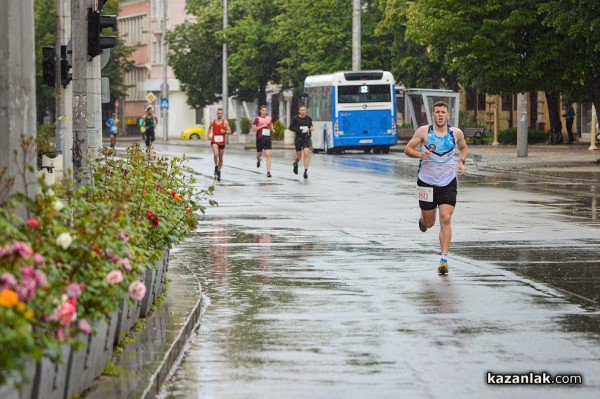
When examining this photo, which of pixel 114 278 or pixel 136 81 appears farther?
pixel 136 81

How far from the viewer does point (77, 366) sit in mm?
7898

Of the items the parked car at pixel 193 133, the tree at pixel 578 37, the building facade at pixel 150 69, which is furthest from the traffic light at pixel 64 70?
the building facade at pixel 150 69

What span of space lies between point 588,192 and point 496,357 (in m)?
21.5

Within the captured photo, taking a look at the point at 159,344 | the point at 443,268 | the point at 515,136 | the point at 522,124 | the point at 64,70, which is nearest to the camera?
the point at 159,344

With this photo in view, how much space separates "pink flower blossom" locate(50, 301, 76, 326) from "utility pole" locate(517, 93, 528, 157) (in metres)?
43.4

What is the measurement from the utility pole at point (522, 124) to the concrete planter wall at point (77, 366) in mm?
40338

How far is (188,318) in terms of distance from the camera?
11.5 meters

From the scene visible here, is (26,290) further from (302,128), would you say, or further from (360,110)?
(360,110)

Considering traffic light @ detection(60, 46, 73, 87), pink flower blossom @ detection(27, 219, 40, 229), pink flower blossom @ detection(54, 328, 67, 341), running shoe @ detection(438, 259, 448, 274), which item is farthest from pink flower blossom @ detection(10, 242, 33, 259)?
traffic light @ detection(60, 46, 73, 87)

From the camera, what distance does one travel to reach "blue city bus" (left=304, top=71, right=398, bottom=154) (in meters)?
60.1

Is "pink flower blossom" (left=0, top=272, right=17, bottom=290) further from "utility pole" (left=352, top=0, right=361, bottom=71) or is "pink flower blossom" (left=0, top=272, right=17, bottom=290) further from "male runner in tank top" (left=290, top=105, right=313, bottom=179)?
"utility pole" (left=352, top=0, right=361, bottom=71)

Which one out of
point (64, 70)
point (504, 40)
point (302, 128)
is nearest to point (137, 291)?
point (64, 70)

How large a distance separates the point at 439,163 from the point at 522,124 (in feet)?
112

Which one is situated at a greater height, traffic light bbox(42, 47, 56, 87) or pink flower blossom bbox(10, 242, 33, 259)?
traffic light bbox(42, 47, 56, 87)
